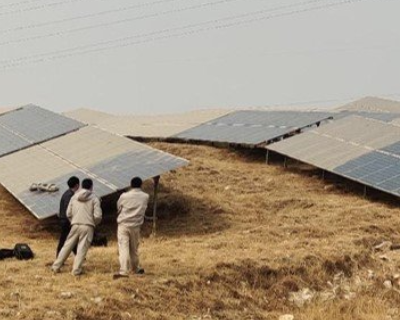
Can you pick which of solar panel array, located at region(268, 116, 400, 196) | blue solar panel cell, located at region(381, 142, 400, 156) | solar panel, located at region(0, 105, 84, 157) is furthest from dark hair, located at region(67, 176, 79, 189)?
blue solar panel cell, located at region(381, 142, 400, 156)

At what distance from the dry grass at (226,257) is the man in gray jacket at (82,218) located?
481 millimetres

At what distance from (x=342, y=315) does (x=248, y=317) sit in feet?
5.27

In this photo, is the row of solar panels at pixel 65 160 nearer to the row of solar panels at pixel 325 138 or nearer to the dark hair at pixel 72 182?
the dark hair at pixel 72 182

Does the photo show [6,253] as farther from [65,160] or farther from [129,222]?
[65,160]

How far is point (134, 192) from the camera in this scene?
11.5 meters

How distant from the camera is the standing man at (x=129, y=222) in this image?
11328 mm

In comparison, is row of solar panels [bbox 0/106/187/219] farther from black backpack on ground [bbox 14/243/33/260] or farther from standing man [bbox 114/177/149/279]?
standing man [bbox 114/177/149/279]

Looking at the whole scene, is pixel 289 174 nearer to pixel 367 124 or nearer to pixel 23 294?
pixel 367 124

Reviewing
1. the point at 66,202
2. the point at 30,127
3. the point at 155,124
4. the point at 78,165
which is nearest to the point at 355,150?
the point at 78,165

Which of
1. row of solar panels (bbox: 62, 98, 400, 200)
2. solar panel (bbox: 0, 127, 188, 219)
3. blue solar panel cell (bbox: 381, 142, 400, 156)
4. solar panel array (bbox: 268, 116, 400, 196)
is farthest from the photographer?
blue solar panel cell (bbox: 381, 142, 400, 156)

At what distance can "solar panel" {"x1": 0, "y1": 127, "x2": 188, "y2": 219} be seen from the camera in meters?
16.1

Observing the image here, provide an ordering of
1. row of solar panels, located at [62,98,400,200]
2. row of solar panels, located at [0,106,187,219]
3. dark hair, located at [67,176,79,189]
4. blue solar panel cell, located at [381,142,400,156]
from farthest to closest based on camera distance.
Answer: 1. blue solar panel cell, located at [381,142,400,156]
2. row of solar panels, located at [62,98,400,200]
3. row of solar panels, located at [0,106,187,219]
4. dark hair, located at [67,176,79,189]

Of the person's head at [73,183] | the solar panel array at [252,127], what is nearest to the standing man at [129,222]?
the person's head at [73,183]

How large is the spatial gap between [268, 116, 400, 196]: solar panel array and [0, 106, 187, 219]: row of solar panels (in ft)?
17.6
